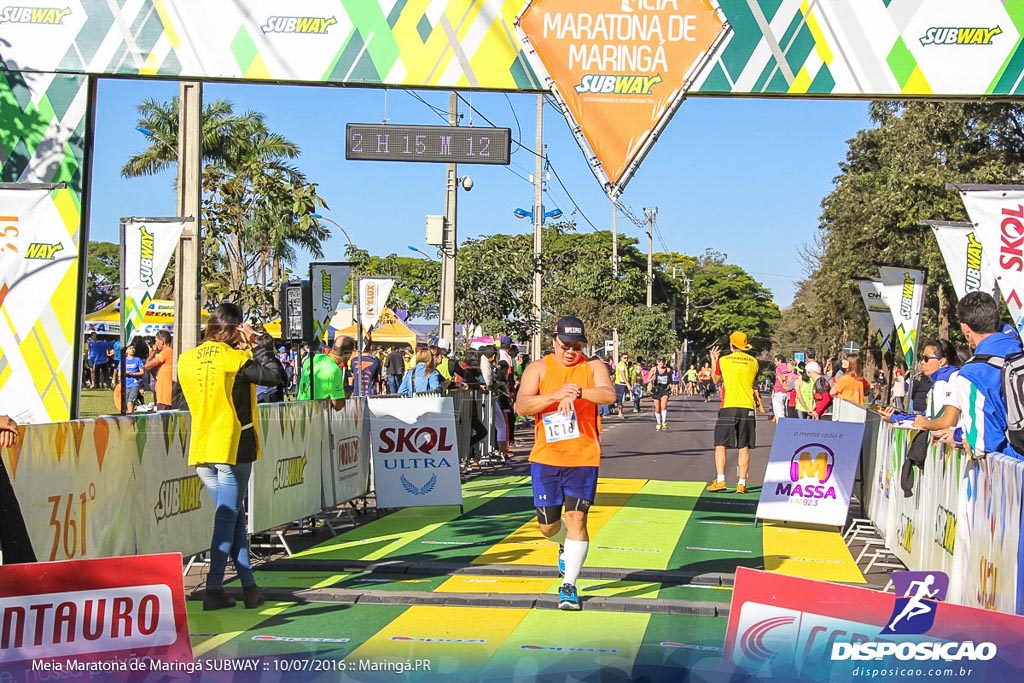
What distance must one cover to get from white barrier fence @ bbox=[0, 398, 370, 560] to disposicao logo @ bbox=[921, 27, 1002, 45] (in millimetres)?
6239

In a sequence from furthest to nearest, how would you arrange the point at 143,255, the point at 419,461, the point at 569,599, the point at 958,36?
the point at 419,461 → the point at 143,255 → the point at 958,36 → the point at 569,599

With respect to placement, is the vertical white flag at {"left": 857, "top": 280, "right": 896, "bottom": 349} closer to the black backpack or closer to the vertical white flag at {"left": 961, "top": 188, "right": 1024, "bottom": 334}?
the vertical white flag at {"left": 961, "top": 188, "right": 1024, "bottom": 334}

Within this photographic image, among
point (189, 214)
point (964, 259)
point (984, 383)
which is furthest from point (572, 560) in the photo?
point (964, 259)

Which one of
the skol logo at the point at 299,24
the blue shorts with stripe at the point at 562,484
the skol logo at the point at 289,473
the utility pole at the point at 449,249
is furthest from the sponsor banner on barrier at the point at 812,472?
the utility pole at the point at 449,249

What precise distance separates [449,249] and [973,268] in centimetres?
1224

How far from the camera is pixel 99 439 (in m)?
8.06

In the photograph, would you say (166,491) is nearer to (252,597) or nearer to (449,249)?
(252,597)

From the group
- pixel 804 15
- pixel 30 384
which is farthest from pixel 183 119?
pixel 804 15

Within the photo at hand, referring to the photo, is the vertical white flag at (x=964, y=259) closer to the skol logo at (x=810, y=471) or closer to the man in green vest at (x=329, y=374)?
the skol logo at (x=810, y=471)

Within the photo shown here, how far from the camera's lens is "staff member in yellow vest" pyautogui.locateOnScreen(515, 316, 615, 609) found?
8070 millimetres

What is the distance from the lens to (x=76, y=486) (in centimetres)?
775

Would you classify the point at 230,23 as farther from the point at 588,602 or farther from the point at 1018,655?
the point at 1018,655

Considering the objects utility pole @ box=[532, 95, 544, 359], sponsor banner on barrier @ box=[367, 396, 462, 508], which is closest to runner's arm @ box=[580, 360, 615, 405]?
sponsor banner on barrier @ box=[367, 396, 462, 508]

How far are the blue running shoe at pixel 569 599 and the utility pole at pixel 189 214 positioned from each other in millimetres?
6078
